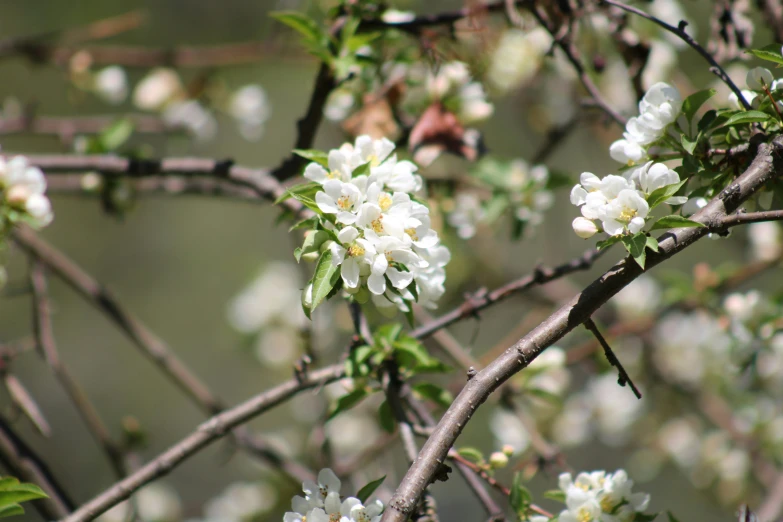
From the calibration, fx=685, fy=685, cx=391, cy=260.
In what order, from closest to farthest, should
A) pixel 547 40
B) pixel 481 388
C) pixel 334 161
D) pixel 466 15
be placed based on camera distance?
pixel 481 388
pixel 334 161
pixel 466 15
pixel 547 40

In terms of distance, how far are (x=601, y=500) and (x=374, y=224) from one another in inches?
21.2

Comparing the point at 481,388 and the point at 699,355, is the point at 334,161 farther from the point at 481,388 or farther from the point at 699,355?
the point at 699,355

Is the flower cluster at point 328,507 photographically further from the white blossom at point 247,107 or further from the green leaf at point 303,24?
the white blossom at point 247,107

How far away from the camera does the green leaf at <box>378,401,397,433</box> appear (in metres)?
1.10

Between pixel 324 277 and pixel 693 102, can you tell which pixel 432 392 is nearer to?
pixel 324 277

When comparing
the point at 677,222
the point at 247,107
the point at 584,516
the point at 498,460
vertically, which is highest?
the point at 247,107

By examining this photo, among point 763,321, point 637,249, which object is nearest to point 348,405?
point 637,249

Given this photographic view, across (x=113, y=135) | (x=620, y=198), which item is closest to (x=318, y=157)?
(x=620, y=198)

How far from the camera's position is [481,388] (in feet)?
2.65

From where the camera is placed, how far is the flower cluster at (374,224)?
0.86 metres

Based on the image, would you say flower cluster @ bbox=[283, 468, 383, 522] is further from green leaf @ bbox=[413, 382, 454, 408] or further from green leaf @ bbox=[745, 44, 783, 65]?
green leaf @ bbox=[745, 44, 783, 65]

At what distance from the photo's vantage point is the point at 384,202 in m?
0.91

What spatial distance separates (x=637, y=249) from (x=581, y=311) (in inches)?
3.9

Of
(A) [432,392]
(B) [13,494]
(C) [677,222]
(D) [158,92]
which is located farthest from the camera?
(D) [158,92]
